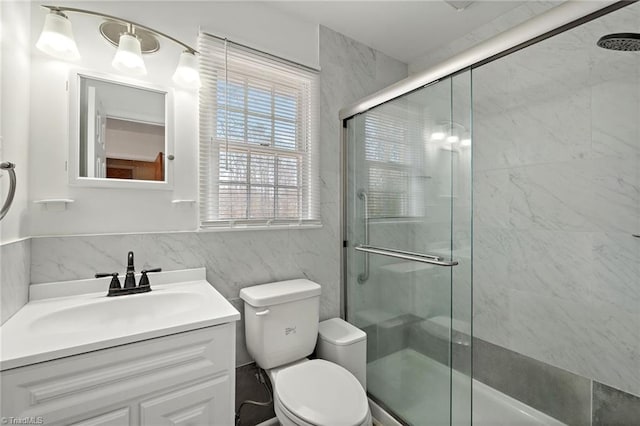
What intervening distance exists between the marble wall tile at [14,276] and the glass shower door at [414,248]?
64.1 inches

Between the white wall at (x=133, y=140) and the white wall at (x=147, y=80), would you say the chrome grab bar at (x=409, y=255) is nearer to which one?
the white wall at (x=147, y=80)

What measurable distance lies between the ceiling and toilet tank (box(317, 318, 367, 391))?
78.1 inches

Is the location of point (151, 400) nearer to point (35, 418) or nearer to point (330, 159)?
point (35, 418)

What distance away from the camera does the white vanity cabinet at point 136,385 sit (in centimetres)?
80

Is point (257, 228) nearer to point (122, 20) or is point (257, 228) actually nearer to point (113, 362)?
point (113, 362)

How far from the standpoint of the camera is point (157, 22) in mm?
1477

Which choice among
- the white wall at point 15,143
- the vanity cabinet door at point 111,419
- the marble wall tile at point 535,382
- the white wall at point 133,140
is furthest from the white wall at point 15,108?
the marble wall tile at point 535,382

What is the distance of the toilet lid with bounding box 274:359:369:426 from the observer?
1171mm

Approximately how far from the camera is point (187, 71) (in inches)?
58.2

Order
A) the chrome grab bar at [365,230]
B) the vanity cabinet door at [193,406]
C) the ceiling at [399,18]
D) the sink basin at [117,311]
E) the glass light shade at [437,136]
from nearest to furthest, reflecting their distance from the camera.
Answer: the vanity cabinet door at [193,406]
the sink basin at [117,311]
the glass light shade at [437,136]
the ceiling at [399,18]
the chrome grab bar at [365,230]

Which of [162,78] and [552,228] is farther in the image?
[552,228]

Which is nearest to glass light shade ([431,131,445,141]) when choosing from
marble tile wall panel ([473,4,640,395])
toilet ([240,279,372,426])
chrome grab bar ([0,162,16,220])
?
marble tile wall panel ([473,4,640,395])

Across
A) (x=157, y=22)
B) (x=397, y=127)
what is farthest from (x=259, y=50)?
(x=397, y=127)

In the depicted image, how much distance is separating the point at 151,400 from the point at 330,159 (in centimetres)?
159
